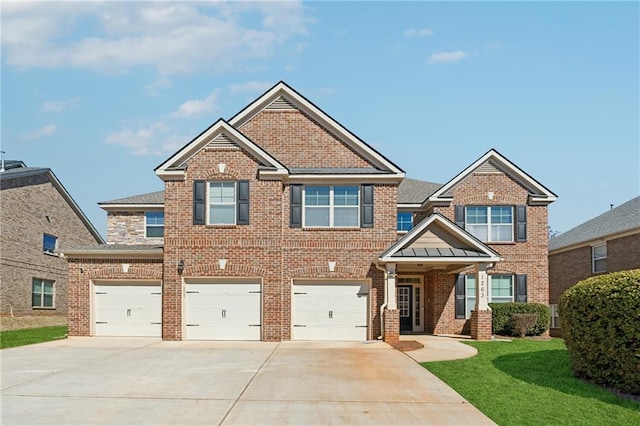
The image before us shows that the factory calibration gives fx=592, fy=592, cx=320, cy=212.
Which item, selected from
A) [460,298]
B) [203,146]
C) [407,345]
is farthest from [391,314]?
[203,146]

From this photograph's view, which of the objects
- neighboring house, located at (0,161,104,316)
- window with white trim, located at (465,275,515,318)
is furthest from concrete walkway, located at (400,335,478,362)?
neighboring house, located at (0,161,104,316)

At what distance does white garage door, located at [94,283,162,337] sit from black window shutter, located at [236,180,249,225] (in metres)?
4.01

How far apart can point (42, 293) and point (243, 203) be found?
16.6m

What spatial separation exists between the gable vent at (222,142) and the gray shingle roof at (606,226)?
15643mm

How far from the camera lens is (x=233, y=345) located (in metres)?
19.3

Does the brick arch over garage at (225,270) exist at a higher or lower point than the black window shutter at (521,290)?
higher

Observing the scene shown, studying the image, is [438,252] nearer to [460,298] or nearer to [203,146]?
[460,298]

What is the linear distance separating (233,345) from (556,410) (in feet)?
38.3

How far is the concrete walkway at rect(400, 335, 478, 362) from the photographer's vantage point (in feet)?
52.2

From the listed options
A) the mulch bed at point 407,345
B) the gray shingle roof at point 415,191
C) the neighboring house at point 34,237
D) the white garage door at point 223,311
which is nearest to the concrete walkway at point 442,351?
the mulch bed at point 407,345

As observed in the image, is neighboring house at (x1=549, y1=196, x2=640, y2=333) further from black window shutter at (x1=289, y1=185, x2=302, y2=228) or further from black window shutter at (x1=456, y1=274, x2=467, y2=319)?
black window shutter at (x1=289, y1=185, x2=302, y2=228)

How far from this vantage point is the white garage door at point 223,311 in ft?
67.7

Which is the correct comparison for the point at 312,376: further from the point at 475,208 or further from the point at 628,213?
the point at 628,213

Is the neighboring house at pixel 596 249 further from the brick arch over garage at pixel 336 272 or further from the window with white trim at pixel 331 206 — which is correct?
the window with white trim at pixel 331 206
